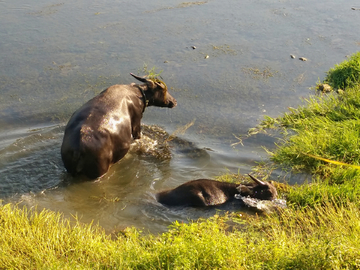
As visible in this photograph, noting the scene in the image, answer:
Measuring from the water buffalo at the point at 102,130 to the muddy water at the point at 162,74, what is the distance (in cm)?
33

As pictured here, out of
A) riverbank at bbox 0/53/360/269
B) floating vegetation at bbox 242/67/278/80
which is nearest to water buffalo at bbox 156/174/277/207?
riverbank at bbox 0/53/360/269

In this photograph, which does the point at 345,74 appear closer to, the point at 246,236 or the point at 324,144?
the point at 324,144

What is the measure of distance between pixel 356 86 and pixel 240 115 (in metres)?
2.41

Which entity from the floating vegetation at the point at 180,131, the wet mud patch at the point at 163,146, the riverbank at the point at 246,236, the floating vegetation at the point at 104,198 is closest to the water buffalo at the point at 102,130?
the wet mud patch at the point at 163,146

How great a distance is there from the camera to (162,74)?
10.2 metres

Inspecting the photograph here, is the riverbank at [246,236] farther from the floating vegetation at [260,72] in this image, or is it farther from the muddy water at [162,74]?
the floating vegetation at [260,72]

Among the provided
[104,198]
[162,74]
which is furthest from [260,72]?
[104,198]

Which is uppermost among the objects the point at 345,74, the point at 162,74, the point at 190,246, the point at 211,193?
the point at 345,74

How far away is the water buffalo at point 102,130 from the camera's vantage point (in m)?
6.59

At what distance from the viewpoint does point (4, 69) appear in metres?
10.2

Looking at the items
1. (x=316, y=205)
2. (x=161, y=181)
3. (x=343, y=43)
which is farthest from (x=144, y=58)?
(x=316, y=205)

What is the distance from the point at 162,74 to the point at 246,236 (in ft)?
Result: 19.1

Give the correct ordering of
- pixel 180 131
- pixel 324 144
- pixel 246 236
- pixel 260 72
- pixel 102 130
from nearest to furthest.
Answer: pixel 246 236, pixel 102 130, pixel 324 144, pixel 180 131, pixel 260 72

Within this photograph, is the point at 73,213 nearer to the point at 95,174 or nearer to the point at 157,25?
the point at 95,174
